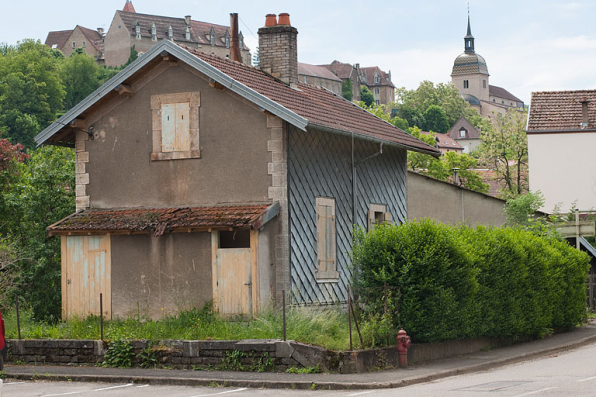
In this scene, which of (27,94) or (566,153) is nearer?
(566,153)

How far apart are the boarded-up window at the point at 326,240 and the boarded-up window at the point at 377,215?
82.2 inches

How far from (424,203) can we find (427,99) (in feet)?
520

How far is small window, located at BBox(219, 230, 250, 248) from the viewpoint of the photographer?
2083cm

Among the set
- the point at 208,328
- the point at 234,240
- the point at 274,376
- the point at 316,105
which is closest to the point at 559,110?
the point at 316,105

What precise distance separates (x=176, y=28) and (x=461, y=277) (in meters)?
169

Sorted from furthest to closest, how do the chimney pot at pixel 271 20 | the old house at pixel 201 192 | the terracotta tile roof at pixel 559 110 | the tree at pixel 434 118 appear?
the tree at pixel 434 118
the terracotta tile roof at pixel 559 110
the chimney pot at pixel 271 20
the old house at pixel 201 192

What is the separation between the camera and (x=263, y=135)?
2012 centimetres

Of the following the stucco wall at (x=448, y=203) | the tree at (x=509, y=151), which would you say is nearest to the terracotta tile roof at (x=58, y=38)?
the tree at (x=509, y=151)

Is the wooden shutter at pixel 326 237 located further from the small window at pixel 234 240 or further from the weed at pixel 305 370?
the weed at pixel 305 370

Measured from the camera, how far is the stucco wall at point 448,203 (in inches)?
1232

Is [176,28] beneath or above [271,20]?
above

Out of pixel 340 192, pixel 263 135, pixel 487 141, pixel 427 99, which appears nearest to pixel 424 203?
pixel 340 192

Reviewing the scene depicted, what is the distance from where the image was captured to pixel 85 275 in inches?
819

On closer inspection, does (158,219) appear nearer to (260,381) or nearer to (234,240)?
(234,240)
